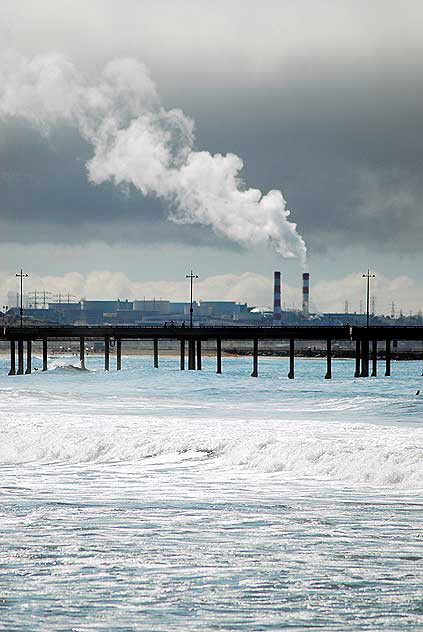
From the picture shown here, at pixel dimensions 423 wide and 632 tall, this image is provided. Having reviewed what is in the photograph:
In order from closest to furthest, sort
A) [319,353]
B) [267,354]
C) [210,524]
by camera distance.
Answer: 1. [210,524]
2. [319,353]
3. [267,354]

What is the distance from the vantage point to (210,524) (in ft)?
63.9

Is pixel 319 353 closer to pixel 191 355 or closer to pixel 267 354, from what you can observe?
pixel 267 354

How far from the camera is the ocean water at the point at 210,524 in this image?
1398 centimetres

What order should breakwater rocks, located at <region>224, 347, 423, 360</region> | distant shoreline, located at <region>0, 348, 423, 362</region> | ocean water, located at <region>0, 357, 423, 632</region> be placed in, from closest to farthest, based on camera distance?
ocean water, located at <region>0, 357, 423, 632</region>
breakwater rocks, located at <region>224, 347, 423, 360</region>
distant shoreline, located at <region>0, 348, 423, 362</region>

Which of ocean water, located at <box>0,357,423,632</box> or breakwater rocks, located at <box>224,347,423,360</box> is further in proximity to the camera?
breakwater rocks, located at <box>224,347,423,360</box>

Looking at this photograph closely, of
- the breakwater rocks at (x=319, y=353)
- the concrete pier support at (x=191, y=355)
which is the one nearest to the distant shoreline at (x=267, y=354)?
the breakwater rocks at (x=319, y=353)

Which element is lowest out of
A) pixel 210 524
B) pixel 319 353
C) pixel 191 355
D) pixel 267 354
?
pixel 267 354

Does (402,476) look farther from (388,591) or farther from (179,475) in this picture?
(388,591)

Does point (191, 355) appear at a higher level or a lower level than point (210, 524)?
higher

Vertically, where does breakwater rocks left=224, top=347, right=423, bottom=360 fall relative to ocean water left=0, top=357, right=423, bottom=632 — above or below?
below

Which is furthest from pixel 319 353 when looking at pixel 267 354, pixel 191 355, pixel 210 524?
pixel 210 524

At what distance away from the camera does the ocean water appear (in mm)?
13977

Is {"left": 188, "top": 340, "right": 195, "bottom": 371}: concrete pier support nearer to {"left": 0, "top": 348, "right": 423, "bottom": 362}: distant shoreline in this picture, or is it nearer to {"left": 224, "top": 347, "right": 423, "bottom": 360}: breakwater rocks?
{"left": 0, "top": 348, "right": 423, "bottom": 362}: distant shoreline

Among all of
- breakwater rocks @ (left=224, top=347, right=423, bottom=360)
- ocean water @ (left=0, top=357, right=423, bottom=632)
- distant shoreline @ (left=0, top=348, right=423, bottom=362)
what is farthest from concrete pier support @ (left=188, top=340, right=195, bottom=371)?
breakwater rocks @ (left=224, top=347, right=423, bottom=360)
